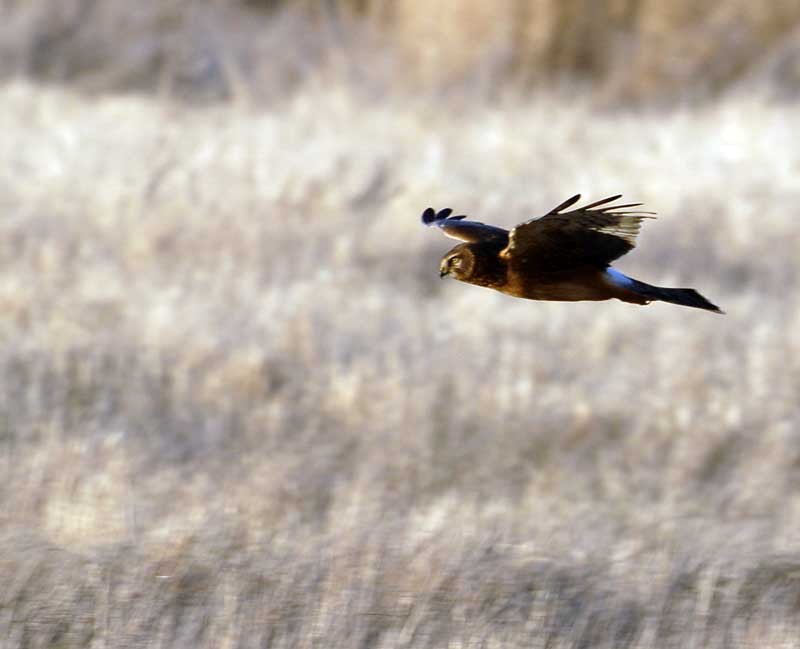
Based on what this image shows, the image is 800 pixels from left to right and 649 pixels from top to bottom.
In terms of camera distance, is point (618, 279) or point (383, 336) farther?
point (383, 336)

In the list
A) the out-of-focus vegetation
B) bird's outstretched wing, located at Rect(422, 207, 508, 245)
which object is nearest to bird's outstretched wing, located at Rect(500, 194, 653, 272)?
bird's outstretched wing, located at Rect(422, 207, 508, 245)

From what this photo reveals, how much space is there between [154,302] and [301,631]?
3285 mm

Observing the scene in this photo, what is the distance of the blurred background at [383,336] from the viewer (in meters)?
4.51

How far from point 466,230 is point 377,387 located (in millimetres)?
3102

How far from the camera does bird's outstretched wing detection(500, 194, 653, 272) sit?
2.96 meters

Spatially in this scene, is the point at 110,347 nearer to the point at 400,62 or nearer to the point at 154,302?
the point at 154,302

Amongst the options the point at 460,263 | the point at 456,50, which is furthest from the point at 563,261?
the point at 456,50

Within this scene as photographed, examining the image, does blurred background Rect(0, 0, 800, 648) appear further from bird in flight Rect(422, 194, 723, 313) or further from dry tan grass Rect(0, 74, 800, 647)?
bird in flight Rect(422, 194, 723, 313)

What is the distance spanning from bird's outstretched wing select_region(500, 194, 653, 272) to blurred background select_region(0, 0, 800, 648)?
1.66m

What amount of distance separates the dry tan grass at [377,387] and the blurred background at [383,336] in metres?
0.02

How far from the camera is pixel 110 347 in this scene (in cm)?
658

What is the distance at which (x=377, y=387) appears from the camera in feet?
21.1

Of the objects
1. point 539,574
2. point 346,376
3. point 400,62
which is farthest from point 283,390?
point 400,62

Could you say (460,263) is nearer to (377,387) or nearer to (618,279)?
(618,279)
